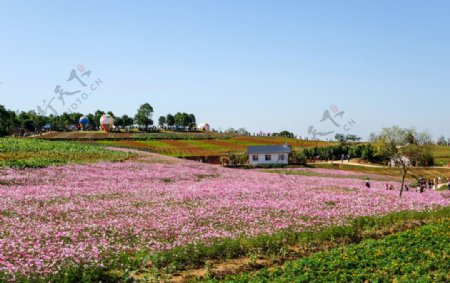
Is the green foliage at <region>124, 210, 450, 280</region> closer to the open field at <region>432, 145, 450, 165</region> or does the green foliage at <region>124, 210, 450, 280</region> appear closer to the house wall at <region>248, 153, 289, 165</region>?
the house wall at <region>248, 153, 289, 165</region>

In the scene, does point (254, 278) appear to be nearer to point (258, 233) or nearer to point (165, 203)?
point (258, 233)

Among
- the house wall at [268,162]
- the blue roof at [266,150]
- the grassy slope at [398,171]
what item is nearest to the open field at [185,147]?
the blue roof at [266,150]

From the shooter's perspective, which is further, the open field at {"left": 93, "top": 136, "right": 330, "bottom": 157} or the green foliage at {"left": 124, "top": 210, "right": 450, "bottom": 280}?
the open field at {"left": 93, "top": 136, "right": 330, "bottom": 157}

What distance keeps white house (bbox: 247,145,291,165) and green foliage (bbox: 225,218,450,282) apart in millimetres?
62445

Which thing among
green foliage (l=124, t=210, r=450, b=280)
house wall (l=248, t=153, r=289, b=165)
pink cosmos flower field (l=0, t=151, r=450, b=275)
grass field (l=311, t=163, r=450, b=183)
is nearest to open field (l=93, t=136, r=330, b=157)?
house wall (l=248, t=153, r=289, b=165)

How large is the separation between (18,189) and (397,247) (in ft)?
79.8

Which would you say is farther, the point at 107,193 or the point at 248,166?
the point at 248,166

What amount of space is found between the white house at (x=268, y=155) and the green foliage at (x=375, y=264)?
205ft

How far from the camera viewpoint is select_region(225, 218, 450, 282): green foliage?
1466cm

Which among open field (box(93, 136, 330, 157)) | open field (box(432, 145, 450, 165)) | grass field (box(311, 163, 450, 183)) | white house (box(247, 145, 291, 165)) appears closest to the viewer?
grass field (box(311, 163, 450, 183))

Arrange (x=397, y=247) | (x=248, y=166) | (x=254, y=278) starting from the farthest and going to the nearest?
(x=248, y=166) → (x=397, y=247) → (x=254, y=278)

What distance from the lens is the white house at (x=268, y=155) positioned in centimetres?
8288

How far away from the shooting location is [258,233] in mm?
19922

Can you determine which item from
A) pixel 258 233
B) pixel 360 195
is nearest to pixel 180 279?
pixel 258 233
